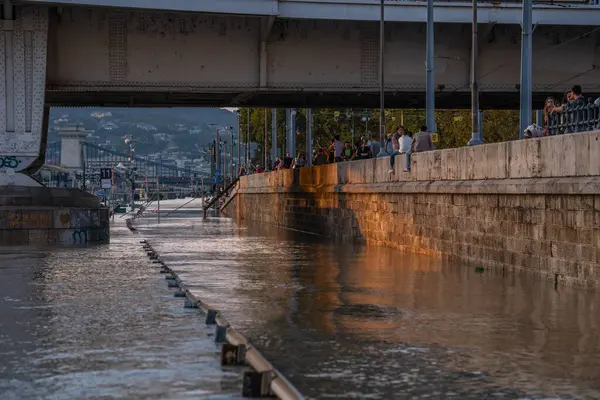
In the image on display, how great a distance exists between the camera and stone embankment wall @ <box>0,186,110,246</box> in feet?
122

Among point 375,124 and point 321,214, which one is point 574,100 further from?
point 375,124

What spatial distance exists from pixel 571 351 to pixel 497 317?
11.0 feet

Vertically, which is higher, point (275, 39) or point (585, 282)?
point (275, 39)

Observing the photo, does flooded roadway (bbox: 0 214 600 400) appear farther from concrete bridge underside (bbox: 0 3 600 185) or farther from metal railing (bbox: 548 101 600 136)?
concrete bridge underside (bbox: 0 3 600 185)

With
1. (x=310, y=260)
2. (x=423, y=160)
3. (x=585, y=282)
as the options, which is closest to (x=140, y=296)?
(x=585, y=282)

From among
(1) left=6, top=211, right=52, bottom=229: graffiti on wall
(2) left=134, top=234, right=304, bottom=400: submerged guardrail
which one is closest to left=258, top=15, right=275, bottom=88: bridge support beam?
(1) left=6, top=211, right=52, bottom=229: graffiti on wall

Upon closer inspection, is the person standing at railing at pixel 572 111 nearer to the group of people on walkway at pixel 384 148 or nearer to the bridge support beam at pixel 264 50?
the group of people on walkway at pixel 384 148

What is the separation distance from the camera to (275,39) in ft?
134

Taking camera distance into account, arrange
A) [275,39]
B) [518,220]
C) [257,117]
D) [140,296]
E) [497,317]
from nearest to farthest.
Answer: [497,317] < [140,296] < [518,220] < [275,39] < [257,117]

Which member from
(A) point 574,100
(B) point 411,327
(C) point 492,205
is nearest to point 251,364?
(B) point 411,327

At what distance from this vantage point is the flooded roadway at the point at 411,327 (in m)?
10.7

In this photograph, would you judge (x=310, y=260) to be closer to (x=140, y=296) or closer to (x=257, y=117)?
(x=140, y=296)

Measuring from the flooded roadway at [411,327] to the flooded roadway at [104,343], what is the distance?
78 cm

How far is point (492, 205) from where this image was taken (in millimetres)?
25000
